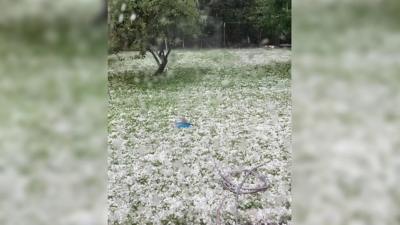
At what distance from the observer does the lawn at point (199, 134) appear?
4.52ft

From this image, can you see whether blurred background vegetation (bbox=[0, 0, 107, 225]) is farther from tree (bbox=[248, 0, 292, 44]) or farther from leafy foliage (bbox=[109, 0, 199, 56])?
tree (bbox=[248, 0, 292, 44])

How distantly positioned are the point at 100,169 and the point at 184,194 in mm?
321

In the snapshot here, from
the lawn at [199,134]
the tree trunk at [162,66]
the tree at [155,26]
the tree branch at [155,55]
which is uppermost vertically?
the tree at [155,26]

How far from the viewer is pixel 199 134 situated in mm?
1417

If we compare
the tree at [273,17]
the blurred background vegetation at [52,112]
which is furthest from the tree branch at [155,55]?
the tree at [273,17]

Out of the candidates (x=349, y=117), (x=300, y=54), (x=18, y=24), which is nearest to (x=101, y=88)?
(x=18, y=24)

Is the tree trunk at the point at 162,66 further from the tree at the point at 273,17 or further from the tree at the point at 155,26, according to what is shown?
the tree at the point at 273,17

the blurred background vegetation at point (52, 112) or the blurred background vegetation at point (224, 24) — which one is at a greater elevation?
the blurred background vegetation at point (224, 24)

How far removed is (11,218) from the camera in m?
1.42

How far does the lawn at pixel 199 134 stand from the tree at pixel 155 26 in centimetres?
4

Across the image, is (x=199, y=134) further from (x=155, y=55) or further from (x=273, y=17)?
(x=273, y=17)


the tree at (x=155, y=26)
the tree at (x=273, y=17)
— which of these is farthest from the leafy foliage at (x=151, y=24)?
the tree at (x=273, y=17)

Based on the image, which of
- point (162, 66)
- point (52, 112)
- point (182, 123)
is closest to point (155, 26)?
point (162, 66)

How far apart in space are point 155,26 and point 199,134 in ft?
1.43
